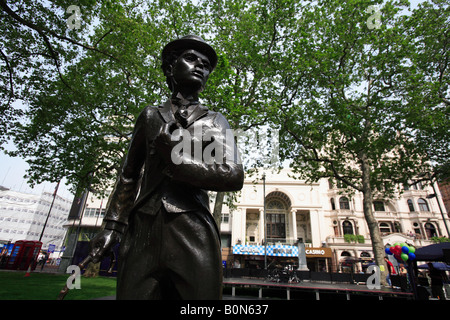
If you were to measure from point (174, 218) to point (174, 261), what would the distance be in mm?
223

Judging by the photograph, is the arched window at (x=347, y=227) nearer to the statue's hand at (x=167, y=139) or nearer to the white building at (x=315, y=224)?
the white building at (x=315, y=224)

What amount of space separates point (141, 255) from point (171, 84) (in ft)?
4.21

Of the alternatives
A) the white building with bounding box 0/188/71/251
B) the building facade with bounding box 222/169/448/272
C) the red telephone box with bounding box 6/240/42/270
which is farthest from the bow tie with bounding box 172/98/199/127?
the white building with bounding box 0/188/71/251

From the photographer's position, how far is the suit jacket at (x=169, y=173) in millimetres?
1290

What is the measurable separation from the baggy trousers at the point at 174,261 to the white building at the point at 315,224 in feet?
107

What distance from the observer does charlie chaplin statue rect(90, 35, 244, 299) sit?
128cm

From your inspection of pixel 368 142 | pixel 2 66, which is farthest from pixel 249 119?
pixel 2 66

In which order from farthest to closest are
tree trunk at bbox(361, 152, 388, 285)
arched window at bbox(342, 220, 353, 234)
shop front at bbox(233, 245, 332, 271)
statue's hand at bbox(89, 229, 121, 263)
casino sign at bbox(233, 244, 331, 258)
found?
arched window at bbox(342, 220, 353, 234) → shop front at bbox(233, 245, 332, 271) → casino sign at bbox(233, 244, 331, 258) → tree trunk at bbox(361, 152, 388, 285) → statue's hand at bbox(89, 229, 121, 263)

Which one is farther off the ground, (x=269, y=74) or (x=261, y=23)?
(x=261, y=23)

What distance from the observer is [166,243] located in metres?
1.32

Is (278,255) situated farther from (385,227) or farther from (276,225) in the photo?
(385,227)

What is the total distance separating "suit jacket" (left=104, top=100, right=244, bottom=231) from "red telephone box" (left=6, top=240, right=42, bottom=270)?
921 inches

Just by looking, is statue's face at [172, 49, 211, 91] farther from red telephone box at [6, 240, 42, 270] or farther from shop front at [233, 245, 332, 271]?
shop front at [233, 245, 332, 271]
